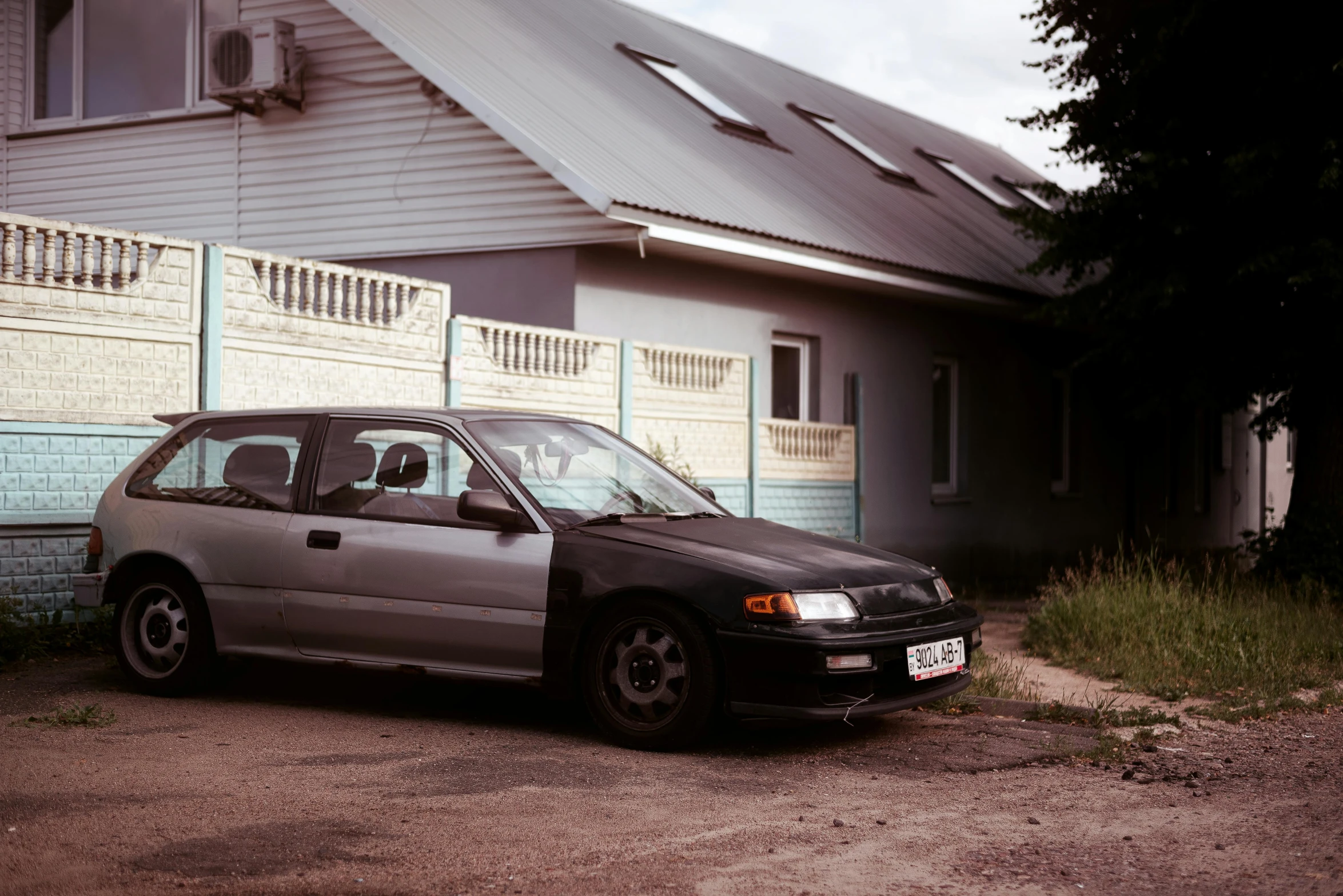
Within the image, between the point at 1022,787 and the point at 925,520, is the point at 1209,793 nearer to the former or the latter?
the point at 1022,787

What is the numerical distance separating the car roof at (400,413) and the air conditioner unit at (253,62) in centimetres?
783

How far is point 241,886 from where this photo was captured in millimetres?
4207

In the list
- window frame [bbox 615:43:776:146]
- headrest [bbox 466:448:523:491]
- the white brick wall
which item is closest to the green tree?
window frame [bbox 615:43:776:146]

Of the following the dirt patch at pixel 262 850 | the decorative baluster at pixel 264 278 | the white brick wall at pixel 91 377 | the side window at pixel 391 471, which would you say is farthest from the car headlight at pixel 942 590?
the decorative baluster at pixel 264 278

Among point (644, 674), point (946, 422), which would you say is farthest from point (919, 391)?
point (644, 674)

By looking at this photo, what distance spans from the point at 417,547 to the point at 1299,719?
4.56 meters

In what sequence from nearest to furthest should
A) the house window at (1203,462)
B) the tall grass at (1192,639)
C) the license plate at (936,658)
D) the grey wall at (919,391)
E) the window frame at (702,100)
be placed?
the license plate at (936,658) → the tall grass at (1192,639) → the grey wall at (919,391) → the window frame at (702,100) → the house window at (1203,462)

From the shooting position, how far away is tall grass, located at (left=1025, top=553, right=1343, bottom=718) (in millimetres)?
8297

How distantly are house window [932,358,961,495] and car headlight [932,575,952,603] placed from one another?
40.7 ft

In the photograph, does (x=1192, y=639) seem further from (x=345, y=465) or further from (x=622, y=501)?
(x=345, y=465)

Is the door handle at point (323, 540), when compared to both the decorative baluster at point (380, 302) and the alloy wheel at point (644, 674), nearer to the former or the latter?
the alloy wheel at point (644, 674)

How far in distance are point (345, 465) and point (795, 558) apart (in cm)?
229

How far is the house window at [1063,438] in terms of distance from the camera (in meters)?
→ 22.2

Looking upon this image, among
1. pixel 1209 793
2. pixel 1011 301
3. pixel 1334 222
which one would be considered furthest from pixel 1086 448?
pixel 1209 793
